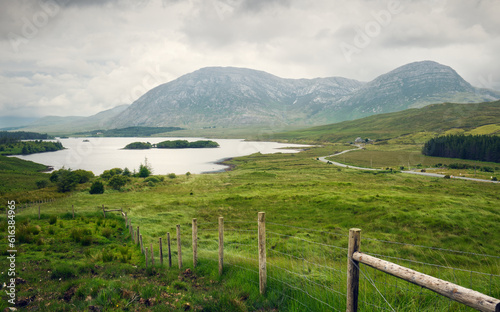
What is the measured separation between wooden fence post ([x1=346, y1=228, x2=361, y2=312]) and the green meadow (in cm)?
78

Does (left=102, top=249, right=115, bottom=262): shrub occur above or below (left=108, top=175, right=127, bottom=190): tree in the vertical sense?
above

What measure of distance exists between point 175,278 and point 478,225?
110 feet

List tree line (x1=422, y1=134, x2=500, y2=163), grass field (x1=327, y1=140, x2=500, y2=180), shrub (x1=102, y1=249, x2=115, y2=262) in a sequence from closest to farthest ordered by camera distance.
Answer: shrub (x1=102, y1=249, x2=115, y2=262)
grass field (x1=327, y1=140, x2=500, y2=180)
tree line (x1=422, y1=134, x2=500, y2=163)

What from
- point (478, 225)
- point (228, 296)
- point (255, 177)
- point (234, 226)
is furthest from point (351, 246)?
point (255, 177)

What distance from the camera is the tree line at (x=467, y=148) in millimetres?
118375

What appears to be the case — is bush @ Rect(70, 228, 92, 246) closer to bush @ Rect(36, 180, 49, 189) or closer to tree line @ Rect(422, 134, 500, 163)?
bush @ Rect(36, 180, 49, 189)

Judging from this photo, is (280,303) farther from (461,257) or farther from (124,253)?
(461,257)

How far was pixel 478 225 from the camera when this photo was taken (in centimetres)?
2866

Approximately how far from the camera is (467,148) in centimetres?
12812

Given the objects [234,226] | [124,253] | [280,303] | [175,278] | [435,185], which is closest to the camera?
[280,303]

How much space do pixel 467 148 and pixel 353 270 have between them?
6362 inches

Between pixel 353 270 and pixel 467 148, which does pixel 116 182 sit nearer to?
pixel 353 270

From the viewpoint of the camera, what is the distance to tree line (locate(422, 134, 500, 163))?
118 meters

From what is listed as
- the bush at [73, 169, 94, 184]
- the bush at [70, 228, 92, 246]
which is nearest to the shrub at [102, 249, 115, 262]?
the bush at [70, 228, 92, 246]
